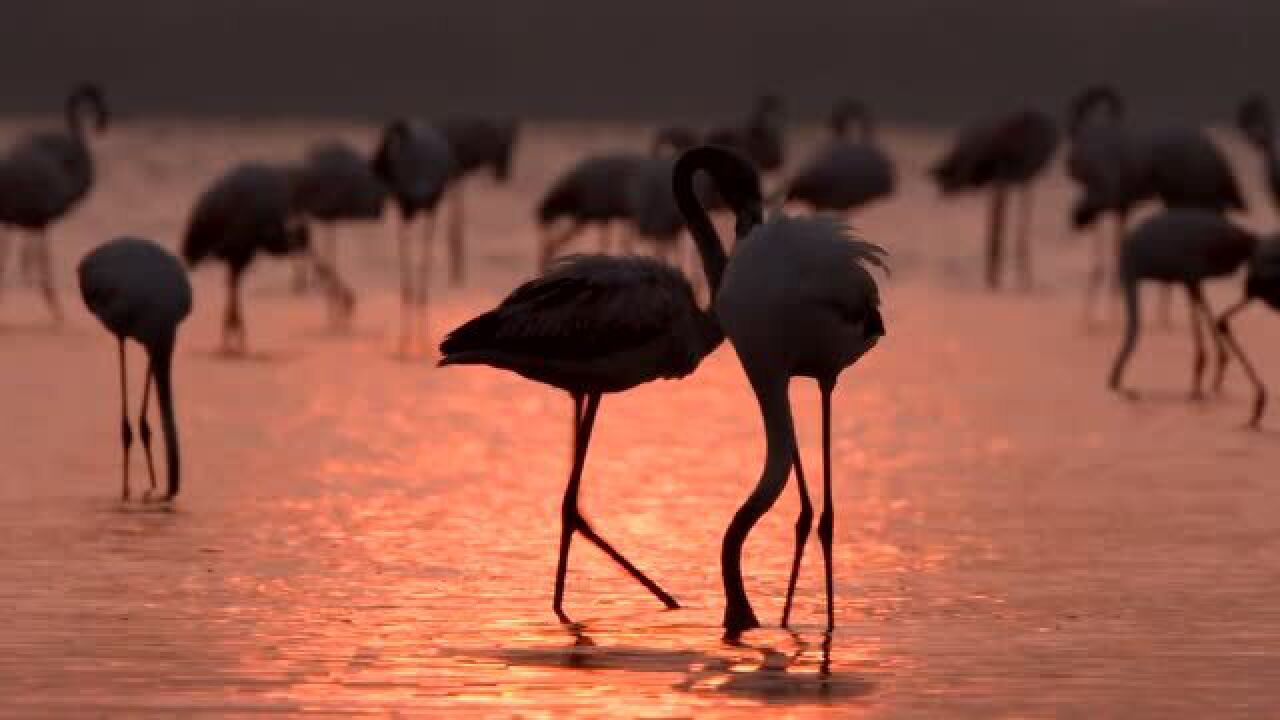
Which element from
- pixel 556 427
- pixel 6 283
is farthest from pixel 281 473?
pixel 6 283

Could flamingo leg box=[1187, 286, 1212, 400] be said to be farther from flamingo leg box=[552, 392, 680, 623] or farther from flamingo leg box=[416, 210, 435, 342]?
flamingo leg box=[552, 392, 680, 623]

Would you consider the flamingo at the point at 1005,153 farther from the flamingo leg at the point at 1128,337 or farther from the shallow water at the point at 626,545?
the flamingo leg at the point at 1128,337

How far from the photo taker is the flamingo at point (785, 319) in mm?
8828

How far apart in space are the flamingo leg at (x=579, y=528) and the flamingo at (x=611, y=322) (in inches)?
0.4

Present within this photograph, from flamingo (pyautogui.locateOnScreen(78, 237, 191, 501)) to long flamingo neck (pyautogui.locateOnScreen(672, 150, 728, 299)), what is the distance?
3.47 meters

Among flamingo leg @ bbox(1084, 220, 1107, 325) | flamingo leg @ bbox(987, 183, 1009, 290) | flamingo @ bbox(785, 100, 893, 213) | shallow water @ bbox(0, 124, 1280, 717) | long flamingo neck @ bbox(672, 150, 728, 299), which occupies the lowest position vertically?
shallow water @ bbox(0, 124, 1280, 717)

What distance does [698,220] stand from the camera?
31.0 feet

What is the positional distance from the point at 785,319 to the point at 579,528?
4.53 feet

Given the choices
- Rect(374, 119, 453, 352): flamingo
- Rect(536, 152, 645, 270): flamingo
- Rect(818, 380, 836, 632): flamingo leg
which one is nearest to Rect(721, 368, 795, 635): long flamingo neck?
Rect(818, 380, 836, 632): flamingo leg

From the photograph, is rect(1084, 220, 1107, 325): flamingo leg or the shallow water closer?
the shallow water

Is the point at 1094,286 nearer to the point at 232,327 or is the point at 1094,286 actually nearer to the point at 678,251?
the point at 678,251

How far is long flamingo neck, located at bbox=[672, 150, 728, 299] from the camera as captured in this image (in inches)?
366

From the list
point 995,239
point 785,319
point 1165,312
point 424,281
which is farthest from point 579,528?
point 995,239

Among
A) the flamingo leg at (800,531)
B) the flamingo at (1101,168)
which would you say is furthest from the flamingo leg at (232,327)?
the flamingo leg at (800,531)
